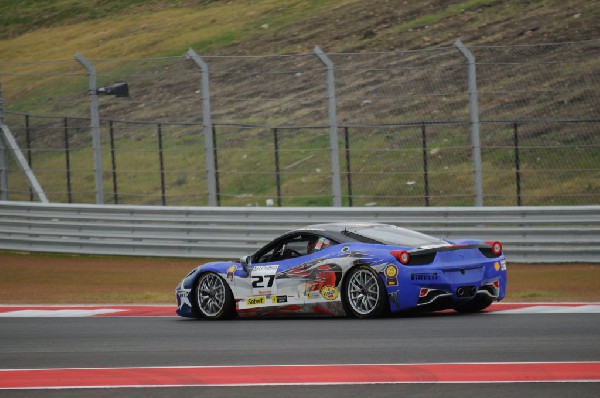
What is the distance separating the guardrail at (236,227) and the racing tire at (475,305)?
20.9 ft

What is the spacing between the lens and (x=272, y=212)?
22.3 meters

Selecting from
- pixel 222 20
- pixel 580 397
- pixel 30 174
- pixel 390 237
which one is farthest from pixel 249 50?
pixel 580 397

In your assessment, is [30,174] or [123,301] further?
[30,174]

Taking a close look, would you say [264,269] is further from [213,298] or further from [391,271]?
[391,271]

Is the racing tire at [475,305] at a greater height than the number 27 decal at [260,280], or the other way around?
the number 27 decal at [260,280]

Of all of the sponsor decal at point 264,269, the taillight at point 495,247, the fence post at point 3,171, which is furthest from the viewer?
the fence post at point 3,171

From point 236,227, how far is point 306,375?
13.1 metres

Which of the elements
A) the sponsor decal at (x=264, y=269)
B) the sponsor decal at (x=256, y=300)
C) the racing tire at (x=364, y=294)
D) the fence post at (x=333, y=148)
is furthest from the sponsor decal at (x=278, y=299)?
the fence post at (x=333, y=148)

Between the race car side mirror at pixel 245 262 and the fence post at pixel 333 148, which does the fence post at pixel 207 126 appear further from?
the race car side mirror at pixel 245 262

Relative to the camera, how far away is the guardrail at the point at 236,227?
795 inches

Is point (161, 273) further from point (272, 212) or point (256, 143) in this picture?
point (256, 143)

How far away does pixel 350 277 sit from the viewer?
1322 cm

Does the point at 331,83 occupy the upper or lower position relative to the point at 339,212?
upper

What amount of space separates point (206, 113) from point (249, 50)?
20.7 meters
